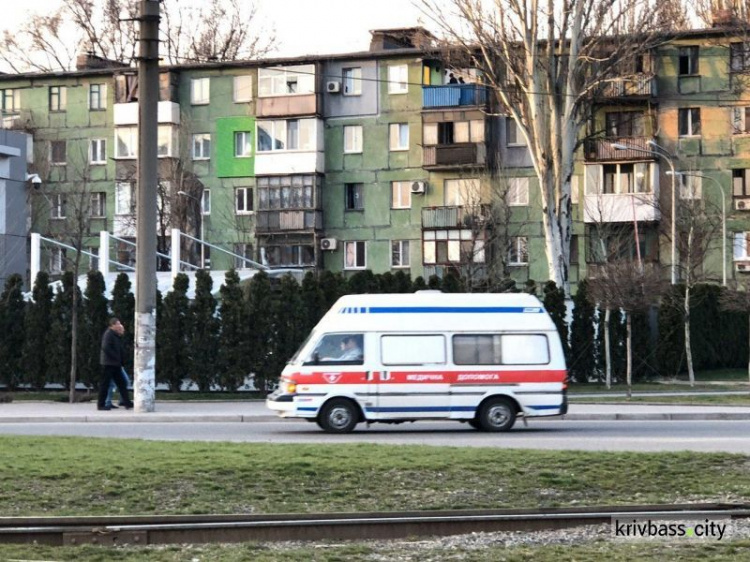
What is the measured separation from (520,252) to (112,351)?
130ft

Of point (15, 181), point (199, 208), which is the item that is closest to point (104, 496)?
point (15, 181)

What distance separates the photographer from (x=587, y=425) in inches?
1025

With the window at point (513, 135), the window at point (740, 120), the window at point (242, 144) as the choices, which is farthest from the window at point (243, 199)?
the window at point (740, 120)

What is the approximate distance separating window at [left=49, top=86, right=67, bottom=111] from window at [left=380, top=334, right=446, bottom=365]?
181 feet

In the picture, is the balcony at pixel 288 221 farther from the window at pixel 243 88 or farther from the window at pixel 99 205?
the window at pixel 99 205

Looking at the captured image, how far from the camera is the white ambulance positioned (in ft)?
78.0

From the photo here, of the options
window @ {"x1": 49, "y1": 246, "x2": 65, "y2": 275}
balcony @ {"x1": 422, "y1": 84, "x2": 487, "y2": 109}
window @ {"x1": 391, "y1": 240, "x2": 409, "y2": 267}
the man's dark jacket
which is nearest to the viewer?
the man's dark jacket

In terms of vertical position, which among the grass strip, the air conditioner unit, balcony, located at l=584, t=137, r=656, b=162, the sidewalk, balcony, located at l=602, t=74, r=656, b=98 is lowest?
the grass strip

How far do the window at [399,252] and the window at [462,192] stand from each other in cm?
299

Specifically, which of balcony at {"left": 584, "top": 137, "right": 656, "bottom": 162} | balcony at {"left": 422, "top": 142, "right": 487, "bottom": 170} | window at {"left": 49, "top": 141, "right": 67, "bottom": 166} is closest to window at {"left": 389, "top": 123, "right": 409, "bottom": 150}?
balcony at {"left": 422, "top": 142, "right": 487, "bottom": 170}

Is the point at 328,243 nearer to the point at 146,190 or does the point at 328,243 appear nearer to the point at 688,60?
the point at 688,60

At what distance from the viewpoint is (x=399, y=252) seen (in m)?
69.5

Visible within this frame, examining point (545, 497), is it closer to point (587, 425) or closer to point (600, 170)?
point (587, 425)

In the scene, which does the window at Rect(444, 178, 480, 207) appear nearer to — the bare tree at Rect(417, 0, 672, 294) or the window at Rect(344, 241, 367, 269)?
the window at Rect(344, 241, 367, 269)
